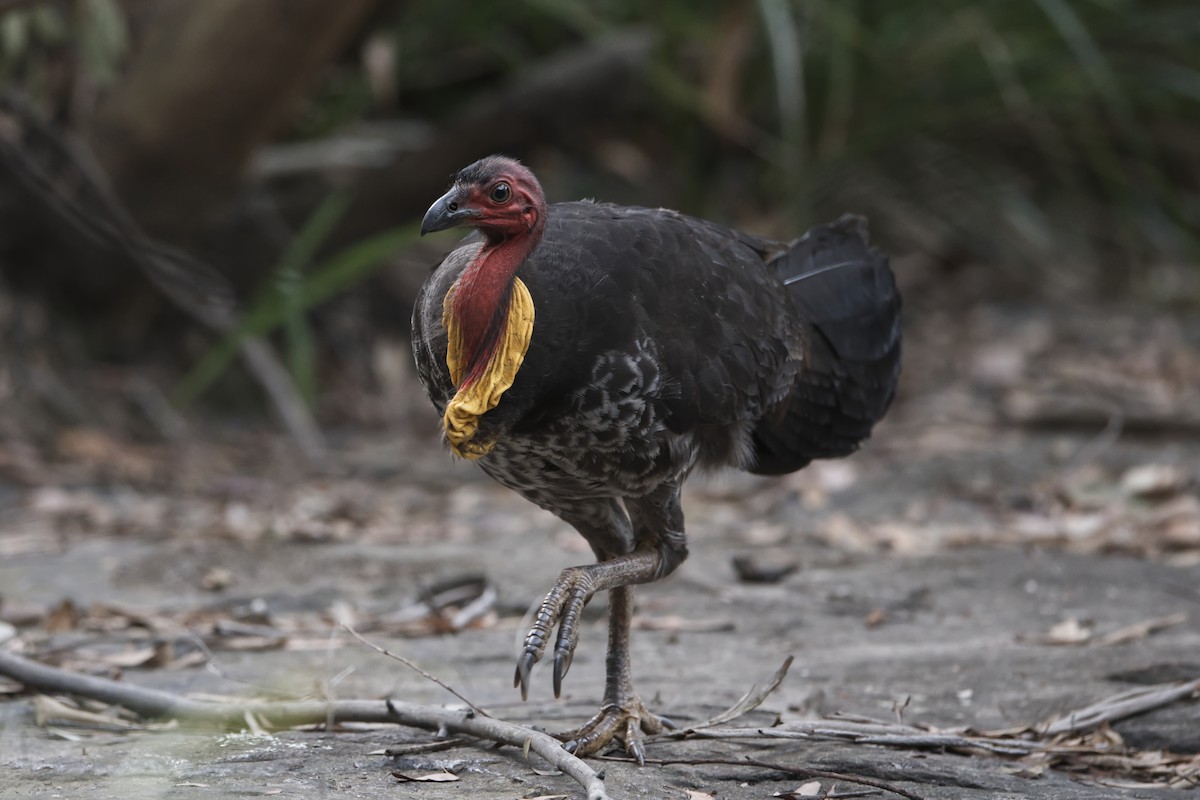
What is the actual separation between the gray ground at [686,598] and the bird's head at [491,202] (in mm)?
1113

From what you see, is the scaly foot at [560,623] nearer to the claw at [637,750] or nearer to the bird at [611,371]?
the bird at [611,371]

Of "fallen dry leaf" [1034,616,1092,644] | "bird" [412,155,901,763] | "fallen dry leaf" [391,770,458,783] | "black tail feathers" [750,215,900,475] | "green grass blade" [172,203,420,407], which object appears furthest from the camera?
"green grass blade" [172,203,420,407]

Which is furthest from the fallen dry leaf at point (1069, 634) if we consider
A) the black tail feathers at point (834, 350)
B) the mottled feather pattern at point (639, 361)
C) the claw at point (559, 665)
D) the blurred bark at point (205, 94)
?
the blurred bark at point (205, 94)

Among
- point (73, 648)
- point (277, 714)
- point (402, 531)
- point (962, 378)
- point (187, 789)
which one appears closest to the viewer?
point (187, 789)

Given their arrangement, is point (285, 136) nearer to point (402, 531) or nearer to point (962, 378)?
point (402, 531)

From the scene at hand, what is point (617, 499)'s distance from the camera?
3.61m

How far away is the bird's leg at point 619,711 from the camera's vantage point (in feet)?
10.2

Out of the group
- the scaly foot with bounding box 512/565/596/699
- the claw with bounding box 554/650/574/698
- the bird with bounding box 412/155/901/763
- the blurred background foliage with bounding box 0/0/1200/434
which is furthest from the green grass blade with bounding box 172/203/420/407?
the claw with bounding box 554/650/574/698

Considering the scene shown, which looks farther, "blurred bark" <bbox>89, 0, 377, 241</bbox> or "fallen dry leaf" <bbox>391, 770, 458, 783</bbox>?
"blurred bark" <bbox>89, 0, 377, 241</bbox>

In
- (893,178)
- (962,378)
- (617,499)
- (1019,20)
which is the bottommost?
(617,499)

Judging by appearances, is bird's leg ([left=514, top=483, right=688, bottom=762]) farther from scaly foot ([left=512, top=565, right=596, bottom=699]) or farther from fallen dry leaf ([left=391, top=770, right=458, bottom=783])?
fallen dry leaf ([left=391, top=770, right=458, bottom=783])

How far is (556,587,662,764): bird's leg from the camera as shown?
Result: 3121mm

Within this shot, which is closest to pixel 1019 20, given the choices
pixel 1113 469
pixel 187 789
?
pixel 1113 469

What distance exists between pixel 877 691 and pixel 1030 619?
2.90 ft
